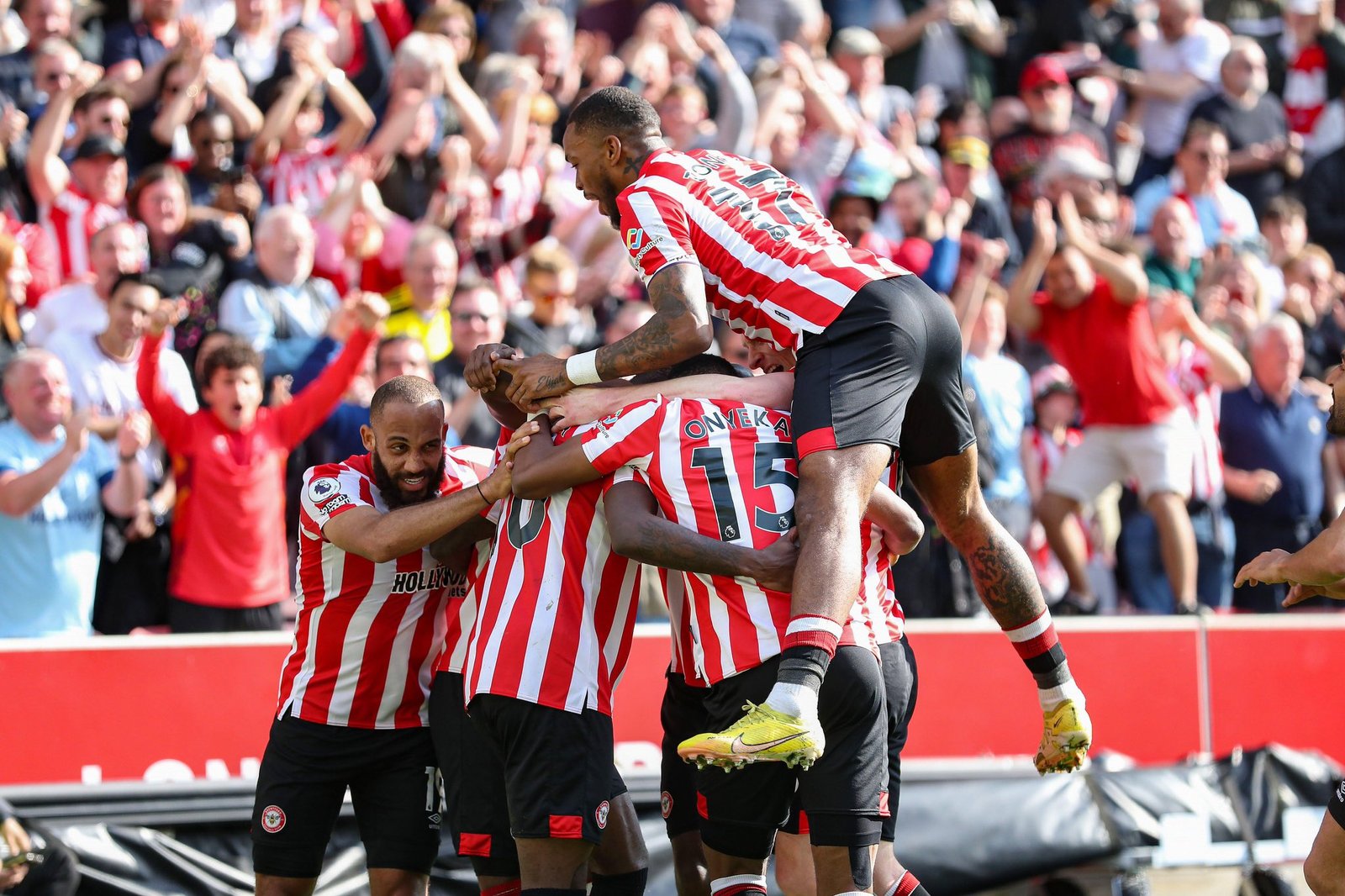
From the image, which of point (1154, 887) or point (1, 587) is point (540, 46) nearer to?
point (1, 587)

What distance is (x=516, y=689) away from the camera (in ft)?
16.5

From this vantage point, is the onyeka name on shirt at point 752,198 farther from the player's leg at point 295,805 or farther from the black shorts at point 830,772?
the player's leg at point 295,805

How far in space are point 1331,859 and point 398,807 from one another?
10.2 feet

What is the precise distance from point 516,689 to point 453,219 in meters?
5.73

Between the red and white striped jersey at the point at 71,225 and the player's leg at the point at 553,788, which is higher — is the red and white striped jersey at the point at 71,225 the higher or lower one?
the higher one

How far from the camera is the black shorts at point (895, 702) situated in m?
5.29

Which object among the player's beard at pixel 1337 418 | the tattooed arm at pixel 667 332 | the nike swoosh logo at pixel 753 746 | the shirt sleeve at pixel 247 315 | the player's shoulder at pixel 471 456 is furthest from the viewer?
the shirt sleeve at pixel 247 315

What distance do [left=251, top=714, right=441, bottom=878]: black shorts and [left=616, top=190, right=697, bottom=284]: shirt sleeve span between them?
5.87 feet

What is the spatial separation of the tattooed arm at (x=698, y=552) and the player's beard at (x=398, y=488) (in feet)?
3.17

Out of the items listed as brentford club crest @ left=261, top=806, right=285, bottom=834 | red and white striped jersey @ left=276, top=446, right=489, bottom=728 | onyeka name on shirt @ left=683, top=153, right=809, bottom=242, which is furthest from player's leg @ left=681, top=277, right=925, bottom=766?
brentford club crest @ left=261, top=806, right=285, bottom=834

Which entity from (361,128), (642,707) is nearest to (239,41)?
(361,128)

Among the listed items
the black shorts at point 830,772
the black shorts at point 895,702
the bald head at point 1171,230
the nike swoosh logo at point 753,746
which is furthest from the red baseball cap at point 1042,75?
the nike swoosh logo at point 753,746

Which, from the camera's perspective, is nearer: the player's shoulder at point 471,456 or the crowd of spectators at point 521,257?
the player's shoulder at point 471,456

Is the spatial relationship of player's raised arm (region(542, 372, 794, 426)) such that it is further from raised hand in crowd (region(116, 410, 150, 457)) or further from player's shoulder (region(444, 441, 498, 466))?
raised hand in crowd (region(116, 410, 150, 457))
